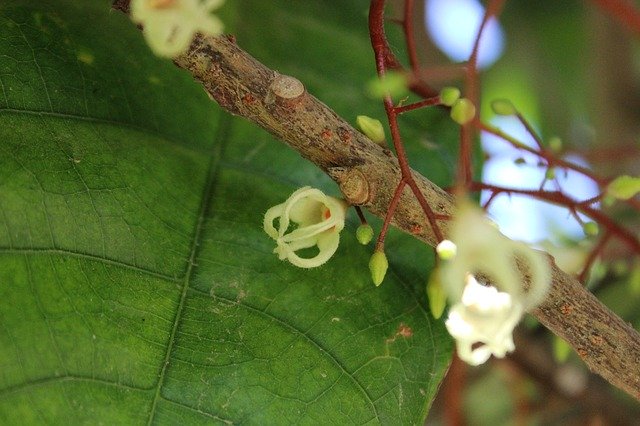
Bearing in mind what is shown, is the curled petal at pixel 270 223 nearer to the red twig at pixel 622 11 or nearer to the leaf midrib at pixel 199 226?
the leaf midrib at pixel 199 226

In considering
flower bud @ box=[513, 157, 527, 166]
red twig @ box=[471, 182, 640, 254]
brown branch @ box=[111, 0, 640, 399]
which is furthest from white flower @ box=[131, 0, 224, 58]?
flower bud @ box=[513, 157, 527, 166]

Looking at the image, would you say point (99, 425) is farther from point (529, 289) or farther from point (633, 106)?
point (633, 106)

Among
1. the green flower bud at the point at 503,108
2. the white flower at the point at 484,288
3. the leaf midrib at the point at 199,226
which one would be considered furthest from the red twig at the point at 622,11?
the leaf midrib at the point at 199,226

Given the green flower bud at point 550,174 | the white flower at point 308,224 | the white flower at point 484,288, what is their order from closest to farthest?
the white flower at point 484,288, the white flower at point 308,224, the green flower bud at point 550,174

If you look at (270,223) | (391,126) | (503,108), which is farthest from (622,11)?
(270,223)

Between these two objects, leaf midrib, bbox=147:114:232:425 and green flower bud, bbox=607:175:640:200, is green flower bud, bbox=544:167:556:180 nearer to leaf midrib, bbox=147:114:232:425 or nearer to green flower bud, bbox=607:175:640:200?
green flower bud, bbox=607:175:640:200

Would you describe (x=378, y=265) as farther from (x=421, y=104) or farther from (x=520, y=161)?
(x=520, y=161)

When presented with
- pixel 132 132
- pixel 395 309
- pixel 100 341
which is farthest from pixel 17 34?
pixel 395 309
